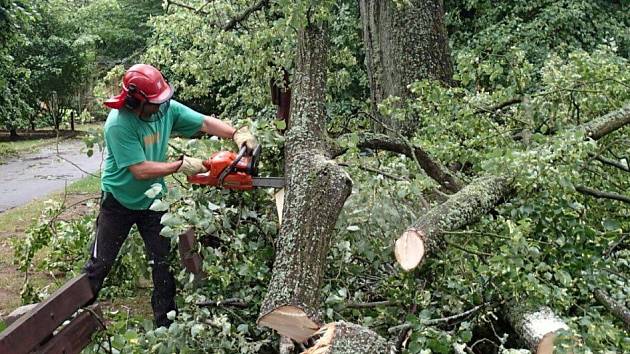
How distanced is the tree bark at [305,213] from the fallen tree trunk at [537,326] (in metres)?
0.77

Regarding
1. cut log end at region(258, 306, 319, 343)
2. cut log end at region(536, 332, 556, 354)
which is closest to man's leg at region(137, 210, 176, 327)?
cut log end at region(258, 306, 319, 343)

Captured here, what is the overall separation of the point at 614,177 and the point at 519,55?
113 cm

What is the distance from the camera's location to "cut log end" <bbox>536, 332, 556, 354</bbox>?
90.5 inches

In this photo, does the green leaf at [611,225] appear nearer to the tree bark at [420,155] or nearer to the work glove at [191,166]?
the tree bark at [420,155]

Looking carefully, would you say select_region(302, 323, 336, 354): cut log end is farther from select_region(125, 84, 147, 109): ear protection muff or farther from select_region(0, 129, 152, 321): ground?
select_region(125, 84, 147, 109): ear protection muff

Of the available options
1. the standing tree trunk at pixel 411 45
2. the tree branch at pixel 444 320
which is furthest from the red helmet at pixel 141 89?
the standing tree trunk at pixel 411 45

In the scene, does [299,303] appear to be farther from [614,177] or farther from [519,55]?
[519,55]

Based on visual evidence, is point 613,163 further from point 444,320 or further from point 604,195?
point 444,320

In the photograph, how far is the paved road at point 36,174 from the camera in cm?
969

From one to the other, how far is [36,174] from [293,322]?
10.8 m

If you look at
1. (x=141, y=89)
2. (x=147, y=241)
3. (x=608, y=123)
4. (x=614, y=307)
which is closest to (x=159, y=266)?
(x=147, y=241)

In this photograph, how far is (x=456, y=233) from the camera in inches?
101

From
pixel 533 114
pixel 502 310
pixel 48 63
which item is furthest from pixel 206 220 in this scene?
pixel 48 63

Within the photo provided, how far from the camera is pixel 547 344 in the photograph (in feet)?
7.56
